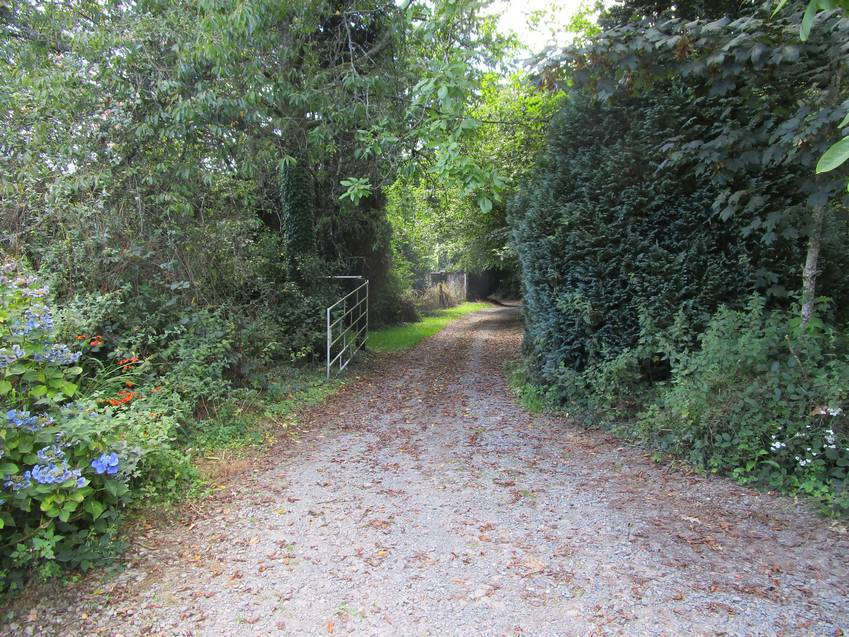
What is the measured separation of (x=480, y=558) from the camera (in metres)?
3.03

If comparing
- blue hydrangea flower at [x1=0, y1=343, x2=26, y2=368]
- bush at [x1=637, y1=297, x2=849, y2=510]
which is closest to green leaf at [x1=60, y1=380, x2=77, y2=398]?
blue hydrangea flower at [x1=0, y1=343, x2=26, y2=368]

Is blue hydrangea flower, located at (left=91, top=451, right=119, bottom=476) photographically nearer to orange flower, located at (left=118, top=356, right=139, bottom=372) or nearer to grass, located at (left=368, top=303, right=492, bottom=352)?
orange flower, located at (left=118, top=356, right=139, bottom=372)

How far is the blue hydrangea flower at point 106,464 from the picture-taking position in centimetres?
283

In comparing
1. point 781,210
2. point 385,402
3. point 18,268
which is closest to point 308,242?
point 385,402

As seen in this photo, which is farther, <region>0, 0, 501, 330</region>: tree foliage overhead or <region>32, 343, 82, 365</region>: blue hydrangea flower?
<region>0, 0, 501, 330</region>: tree foliage overhead

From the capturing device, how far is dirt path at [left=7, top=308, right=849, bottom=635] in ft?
8.14

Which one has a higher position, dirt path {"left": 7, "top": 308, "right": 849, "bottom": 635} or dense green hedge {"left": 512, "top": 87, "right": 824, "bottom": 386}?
dense green hedge {"left": 512, "top": 87, "right": 824, "bottom": 386}

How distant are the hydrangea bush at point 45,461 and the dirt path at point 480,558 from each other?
278 millimetres

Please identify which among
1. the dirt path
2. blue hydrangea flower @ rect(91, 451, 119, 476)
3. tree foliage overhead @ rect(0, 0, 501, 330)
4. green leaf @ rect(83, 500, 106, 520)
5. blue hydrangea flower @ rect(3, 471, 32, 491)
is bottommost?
the dirt path

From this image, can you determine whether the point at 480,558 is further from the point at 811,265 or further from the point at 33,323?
the point at 811,265

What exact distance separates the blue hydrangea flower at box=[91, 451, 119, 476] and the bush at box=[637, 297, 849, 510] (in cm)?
410

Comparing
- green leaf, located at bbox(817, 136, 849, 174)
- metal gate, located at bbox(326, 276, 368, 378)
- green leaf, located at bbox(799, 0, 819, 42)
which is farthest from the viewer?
metal gate, located at bbox(326, 276, 368, 378)

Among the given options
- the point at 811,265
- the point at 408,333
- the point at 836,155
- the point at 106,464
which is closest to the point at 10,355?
the point at 106,464

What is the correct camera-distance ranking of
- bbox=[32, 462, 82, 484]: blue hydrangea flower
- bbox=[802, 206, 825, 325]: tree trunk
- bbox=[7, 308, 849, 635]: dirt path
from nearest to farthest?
1. bbox=[7, 308, 849, 635]: dirt path
2. bbox=[32, 462, 82, 484]: blue hydrangea flower
3. bbox=[802, 206, 825, 325]: tree trunk
